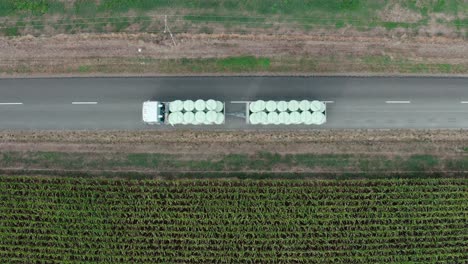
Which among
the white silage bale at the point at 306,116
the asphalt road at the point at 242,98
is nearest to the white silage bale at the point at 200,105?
the asphalt road at the point at 242,98

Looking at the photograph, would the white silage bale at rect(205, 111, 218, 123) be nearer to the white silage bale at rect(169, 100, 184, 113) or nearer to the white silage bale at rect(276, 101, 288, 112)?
the white silage bale at rect(169, 100, 184, 113)

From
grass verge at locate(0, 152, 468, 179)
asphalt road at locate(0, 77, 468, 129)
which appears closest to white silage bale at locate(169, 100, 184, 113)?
asphalt road at locate(0, 77, 468, 129)

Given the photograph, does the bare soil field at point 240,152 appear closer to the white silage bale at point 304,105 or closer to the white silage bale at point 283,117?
the white silage bale at point 283,117

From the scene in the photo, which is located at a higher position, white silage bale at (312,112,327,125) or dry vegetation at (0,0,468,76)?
dry vegetation at (0,0,468,76)

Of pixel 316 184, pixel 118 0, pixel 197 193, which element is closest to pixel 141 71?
pixel 118 0

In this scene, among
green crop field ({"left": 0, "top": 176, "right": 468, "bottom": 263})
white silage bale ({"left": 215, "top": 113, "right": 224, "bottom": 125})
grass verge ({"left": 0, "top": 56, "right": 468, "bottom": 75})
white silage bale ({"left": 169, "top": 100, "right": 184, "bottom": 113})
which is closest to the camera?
green crop field ({"left": 0, "top": 176, "right": 468, "bottom": 263})

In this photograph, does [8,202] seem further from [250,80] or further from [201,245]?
[250,80]
